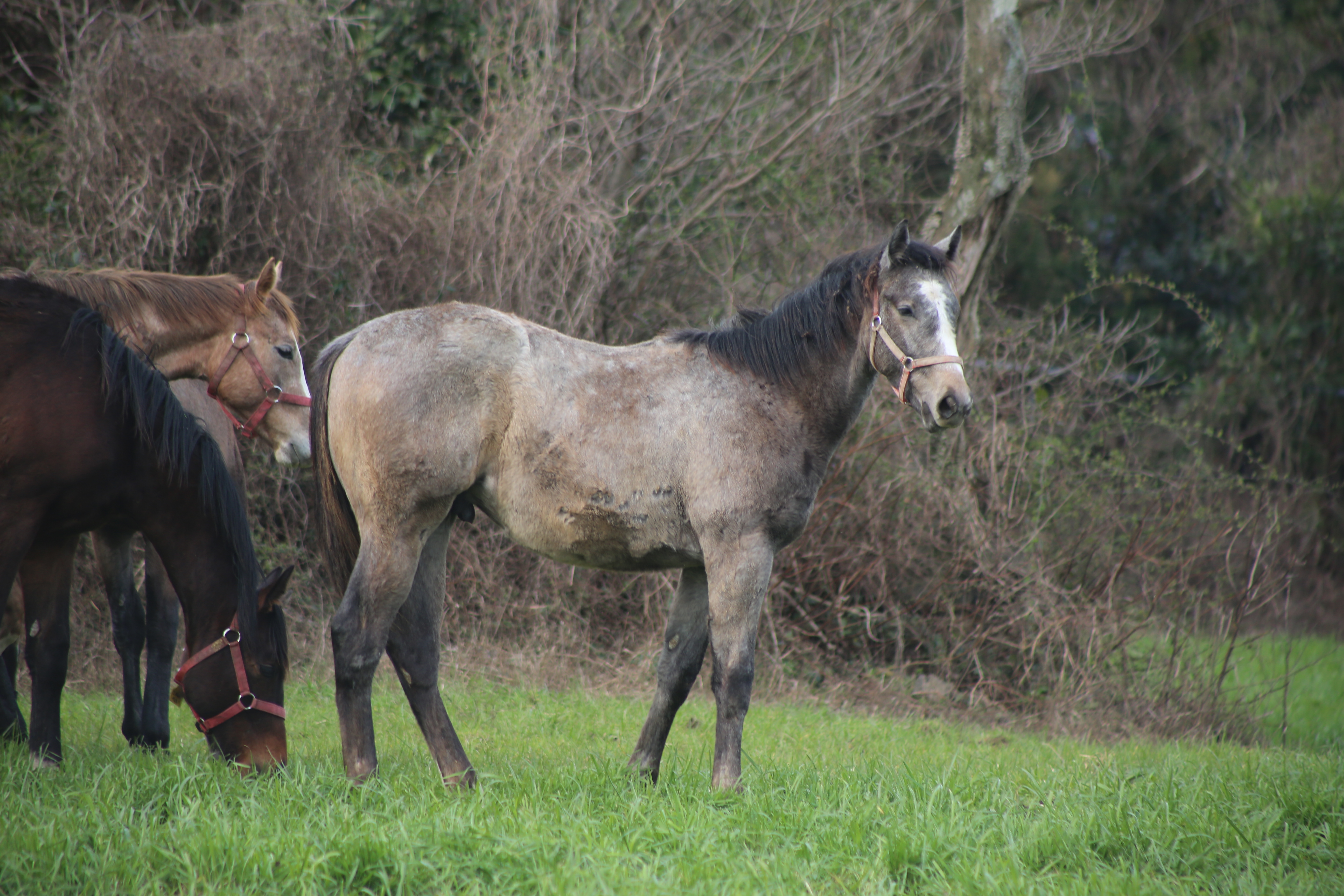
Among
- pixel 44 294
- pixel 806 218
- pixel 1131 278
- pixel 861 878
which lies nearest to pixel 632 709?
pixel 861 878

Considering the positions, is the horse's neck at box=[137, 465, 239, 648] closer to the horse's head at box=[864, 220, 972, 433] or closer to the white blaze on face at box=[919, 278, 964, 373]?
the horse's head at box=[864, 220, 972, 433]

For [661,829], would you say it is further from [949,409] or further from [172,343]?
[172,343]

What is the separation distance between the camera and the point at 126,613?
5203 mm

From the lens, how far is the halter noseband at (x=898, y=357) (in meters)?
4.15

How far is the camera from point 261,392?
5.32 metres

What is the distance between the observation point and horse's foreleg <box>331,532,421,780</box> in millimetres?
4125

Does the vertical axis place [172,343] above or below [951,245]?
below

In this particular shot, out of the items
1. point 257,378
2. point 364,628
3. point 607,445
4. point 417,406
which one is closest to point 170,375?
point 257,378

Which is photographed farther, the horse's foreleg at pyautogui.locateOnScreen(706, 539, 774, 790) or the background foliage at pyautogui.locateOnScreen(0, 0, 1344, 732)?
the background foliage at pyautogui.locateOnScreen(0, 0, 1344, 732)

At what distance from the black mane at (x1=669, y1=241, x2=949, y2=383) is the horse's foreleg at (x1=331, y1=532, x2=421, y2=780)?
1643mm

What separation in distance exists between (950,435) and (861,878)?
5607mm

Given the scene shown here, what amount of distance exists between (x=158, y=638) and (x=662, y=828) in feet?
10.7

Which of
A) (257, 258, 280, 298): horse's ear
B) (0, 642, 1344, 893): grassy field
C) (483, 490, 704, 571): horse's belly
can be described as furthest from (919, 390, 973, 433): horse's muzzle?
(257, 258, 280, 298): horse's ear

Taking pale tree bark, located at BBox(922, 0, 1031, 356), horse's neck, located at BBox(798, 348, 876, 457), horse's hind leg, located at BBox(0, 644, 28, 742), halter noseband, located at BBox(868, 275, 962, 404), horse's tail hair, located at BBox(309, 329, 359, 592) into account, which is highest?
pale tree bark, located at BBox(922, 0, 1031, 356)
